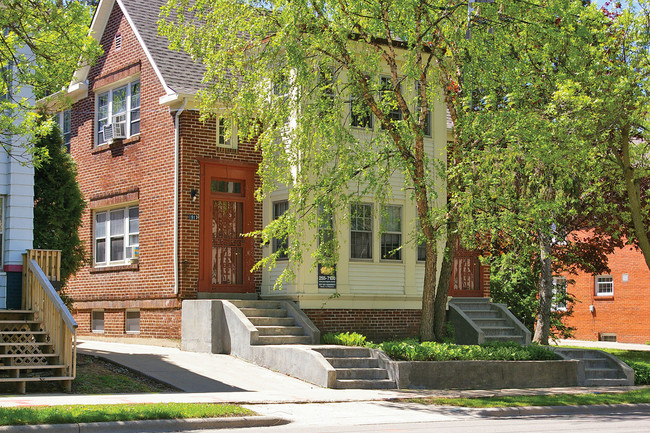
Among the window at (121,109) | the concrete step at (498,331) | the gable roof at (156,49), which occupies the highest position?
the gable roof at (156,49)

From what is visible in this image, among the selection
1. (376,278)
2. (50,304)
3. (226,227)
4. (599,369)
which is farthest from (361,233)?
(50,304)

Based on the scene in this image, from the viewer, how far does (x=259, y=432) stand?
11344mm

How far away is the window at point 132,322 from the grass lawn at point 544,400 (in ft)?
31.6

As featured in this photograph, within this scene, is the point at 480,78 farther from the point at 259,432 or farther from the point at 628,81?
the point at 259,432

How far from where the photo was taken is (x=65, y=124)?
26.2 meters

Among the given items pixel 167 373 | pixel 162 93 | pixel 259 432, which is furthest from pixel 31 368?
pixel 162 93

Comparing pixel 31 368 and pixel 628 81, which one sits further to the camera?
pixel 628 81

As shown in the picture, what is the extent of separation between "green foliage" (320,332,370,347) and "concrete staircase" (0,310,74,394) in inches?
261

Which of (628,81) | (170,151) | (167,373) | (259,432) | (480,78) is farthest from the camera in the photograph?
(170,151)

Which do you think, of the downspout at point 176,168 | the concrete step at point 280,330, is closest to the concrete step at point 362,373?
the concrete step at point 280,330

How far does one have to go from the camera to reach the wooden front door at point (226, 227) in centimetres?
2095

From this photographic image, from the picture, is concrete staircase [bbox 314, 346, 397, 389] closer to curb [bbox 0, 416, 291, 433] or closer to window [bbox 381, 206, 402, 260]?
curb [bbox 0, 416, 291, 433]

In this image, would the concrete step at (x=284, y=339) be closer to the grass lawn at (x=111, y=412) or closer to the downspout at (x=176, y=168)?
the downspout at (x=176, y=168)

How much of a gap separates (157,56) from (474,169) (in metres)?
9.61
